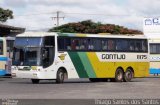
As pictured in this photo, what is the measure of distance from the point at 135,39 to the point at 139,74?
231cm

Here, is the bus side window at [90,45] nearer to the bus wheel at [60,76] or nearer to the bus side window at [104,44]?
the bus side window at [104,44]

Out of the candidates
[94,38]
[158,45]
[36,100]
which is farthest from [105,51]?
[36,100]

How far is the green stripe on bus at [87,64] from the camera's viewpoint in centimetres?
3503

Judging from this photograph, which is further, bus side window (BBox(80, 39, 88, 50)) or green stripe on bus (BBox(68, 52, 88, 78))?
bus side window (BBox(80, 39, 88, 50))

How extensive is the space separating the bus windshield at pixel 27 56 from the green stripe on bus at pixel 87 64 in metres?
2.91

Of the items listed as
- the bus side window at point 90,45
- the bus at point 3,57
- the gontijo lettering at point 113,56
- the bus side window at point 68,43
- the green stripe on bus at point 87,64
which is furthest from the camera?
the bus at point 3,57

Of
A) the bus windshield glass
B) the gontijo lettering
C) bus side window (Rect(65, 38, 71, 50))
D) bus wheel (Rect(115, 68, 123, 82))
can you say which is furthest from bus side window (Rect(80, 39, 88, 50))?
bus wheel (Rect(115, 68, 123, 82))

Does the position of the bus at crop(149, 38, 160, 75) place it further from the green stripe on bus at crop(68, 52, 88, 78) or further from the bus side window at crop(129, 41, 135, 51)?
the green stripe on bus at crop(68, 52, 88, 78)

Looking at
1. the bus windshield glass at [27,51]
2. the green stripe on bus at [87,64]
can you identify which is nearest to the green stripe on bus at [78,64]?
the green stripe on bus at [87,64]

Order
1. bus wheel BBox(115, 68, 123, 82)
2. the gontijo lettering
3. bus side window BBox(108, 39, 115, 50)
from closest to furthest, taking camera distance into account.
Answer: the gontijo lettering, bus side window BBox(108, 39, 115, 50), bus wheel BBox(115, 68, 123, 82)

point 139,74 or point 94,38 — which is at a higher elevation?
point 94,38

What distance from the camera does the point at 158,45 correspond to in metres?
48.8

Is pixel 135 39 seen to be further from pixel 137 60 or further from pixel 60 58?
pixel 60 58

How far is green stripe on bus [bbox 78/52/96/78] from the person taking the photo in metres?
35.0
